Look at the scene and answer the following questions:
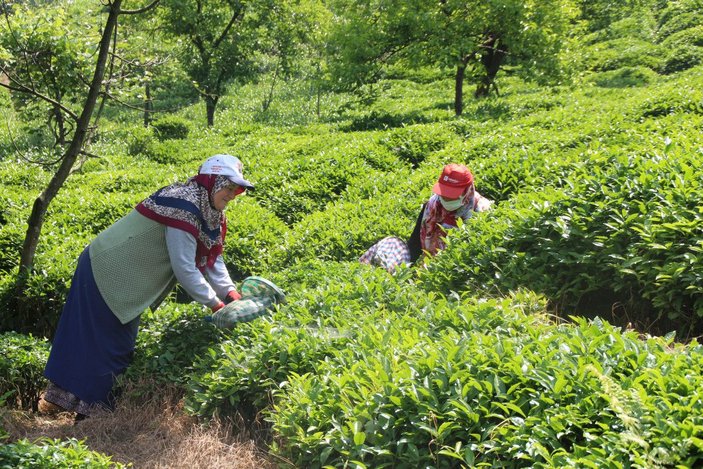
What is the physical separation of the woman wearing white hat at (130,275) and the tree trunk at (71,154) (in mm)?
1349

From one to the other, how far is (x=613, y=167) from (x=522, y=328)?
1.93 meters

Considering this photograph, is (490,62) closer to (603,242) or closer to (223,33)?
(223,33)

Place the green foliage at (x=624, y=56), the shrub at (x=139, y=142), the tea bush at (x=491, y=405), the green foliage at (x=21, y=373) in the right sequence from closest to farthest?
the tea bush at (x=491, y=405) → the green foliage at (x=21, y=373) → the shrub at (x=139, y=142) → the green foliage at (x=624, y=56)

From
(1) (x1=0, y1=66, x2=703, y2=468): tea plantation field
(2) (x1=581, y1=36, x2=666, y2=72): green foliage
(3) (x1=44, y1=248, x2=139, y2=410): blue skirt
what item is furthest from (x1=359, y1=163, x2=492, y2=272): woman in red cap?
(2) (x1=581, y1=36, x2=666, y2=72): green foliage

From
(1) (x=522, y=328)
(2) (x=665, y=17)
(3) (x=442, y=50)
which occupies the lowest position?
(1) (x=522, y=328)

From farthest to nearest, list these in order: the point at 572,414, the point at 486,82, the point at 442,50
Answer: the point at 486,82
the point at 442,50
the point at 572,414

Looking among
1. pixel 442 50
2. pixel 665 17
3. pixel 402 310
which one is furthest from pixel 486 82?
pixel 402 310

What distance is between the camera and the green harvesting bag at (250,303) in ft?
14.4

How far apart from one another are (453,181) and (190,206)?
208cm

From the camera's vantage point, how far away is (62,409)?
4.53 meters

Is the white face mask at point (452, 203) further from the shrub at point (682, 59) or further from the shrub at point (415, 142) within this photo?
the shrub at point (682, 59)

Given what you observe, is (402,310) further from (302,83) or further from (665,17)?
(665,17)

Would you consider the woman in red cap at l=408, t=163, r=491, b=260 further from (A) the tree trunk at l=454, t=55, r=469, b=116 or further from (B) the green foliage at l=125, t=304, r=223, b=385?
(A) the tree trunk at l=454, t=55, r=469, b=116

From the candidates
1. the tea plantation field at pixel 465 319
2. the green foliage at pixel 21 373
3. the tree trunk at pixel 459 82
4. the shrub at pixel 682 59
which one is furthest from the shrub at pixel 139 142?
the shrub at pixel 682 59
